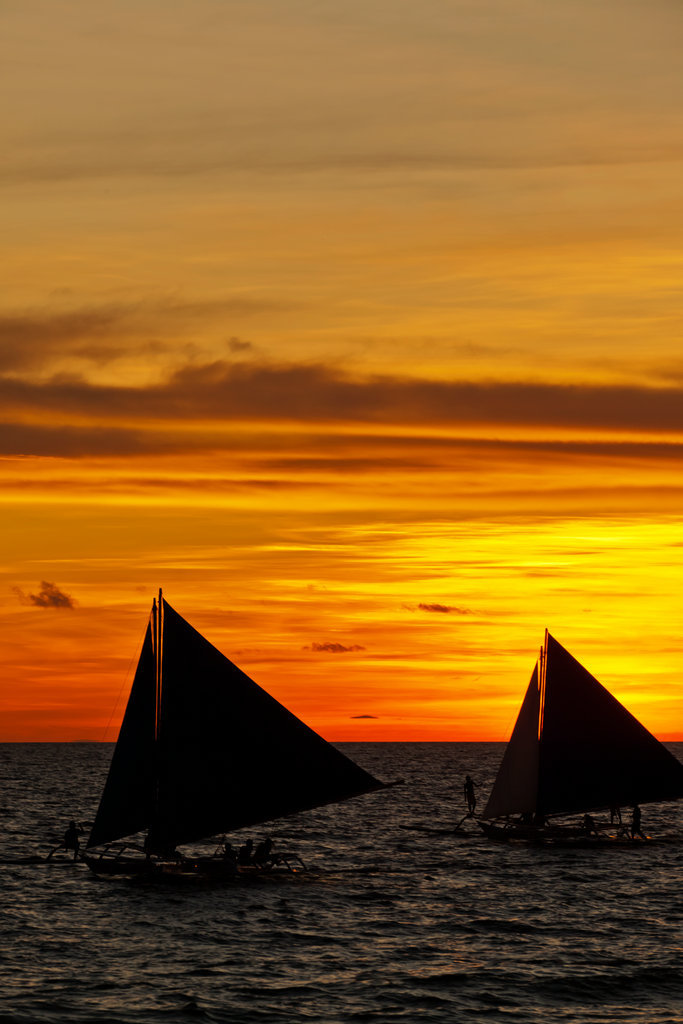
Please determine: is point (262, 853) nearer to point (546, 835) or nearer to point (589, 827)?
point (546, 835)

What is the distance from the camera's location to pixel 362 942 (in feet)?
147

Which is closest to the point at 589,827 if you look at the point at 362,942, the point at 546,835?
the point at 546,835

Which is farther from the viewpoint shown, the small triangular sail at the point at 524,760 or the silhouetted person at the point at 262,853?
the small triangular sail at the point at 524,760

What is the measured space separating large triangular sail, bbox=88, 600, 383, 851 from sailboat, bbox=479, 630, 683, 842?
1831cm

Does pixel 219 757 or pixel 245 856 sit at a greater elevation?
pixel 219 757

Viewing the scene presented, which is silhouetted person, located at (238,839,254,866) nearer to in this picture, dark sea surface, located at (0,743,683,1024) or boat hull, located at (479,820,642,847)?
dark sea surface, located at (0,743,683,1024)

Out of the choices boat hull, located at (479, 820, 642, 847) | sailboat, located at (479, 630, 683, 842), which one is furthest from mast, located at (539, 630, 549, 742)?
boat hull, located at (479, 820, 642, 847)

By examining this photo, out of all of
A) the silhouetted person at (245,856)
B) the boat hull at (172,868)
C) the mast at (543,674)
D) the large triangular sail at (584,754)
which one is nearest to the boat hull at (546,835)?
the large triangular sail at (584,754)

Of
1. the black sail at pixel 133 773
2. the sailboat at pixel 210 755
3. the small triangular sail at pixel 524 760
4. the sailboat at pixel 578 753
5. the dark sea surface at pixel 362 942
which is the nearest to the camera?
the dark sea surface at pixel 362 942

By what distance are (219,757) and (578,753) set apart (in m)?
22.3

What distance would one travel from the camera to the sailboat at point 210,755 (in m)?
51.0

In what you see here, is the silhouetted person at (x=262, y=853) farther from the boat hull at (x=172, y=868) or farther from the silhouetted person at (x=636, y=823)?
the silhouetted person at (x=636, y=823)

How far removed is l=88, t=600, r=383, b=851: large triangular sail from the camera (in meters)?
51.0

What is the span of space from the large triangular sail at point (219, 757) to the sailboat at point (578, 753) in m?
18.3
